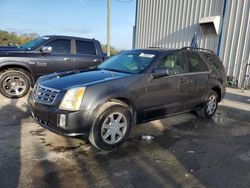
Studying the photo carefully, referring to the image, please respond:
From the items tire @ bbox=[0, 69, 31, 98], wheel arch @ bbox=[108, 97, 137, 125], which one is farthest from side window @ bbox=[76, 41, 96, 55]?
wheel arch @ bbox=[108, 97, 137, 125]

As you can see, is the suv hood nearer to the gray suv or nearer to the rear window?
the gray suv

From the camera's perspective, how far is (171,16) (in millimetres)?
13711

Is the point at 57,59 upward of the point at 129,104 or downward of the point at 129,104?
upward

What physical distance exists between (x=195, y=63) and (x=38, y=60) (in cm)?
436

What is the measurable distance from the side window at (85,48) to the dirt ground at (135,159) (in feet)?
10.3

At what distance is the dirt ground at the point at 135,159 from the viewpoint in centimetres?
275

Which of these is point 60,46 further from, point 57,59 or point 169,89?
point 169,89

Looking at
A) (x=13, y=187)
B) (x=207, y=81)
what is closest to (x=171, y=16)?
(x=207, y=81)

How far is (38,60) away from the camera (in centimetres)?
652

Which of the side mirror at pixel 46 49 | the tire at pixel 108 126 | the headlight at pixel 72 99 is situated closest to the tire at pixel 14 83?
the side mirror at pixel 46 49

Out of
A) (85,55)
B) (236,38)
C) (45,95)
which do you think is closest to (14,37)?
(85,55)

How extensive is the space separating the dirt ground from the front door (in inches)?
18.9

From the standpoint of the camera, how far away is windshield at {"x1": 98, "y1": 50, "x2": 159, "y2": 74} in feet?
13.7

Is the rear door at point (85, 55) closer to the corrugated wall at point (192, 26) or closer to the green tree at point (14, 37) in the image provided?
the corrugated wall at point (192, 26)
